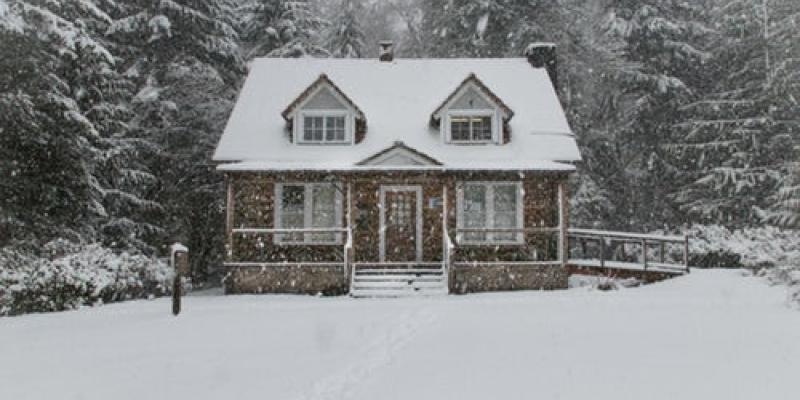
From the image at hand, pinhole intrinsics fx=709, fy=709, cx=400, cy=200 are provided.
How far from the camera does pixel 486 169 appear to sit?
19.1 meters

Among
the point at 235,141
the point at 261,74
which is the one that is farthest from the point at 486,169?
the point at 261,74

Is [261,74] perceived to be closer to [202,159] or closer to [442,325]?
[202,159]

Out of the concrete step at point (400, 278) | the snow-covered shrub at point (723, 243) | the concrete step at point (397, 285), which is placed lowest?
the concrete step at point (397, 285)

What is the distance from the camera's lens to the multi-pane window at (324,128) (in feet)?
68.0

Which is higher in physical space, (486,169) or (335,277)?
(486,169)

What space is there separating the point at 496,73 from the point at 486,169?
226 inches

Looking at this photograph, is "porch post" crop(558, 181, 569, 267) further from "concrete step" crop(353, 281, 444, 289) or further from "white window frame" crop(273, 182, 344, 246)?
"white window frame" crop(273, 182, 344, 246)

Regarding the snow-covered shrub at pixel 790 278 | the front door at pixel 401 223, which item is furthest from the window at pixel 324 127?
the snow-covered shrub at pixel 790 278

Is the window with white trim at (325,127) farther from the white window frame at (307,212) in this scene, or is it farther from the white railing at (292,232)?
the white railing at (292,232)

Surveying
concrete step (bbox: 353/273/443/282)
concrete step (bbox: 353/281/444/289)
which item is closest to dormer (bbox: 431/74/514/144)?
concrete step (bbox: 353/273/443/282)

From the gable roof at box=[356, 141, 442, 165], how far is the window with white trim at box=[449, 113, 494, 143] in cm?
239

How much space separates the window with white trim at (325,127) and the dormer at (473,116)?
2678 millimetres

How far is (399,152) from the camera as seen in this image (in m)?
19.0

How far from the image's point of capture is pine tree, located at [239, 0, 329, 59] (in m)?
28.2
